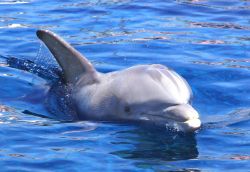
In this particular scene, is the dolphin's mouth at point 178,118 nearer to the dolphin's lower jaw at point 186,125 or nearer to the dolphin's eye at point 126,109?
the dolphin's lower jaw at point 186,125

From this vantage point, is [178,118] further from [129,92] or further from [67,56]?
[67,56]

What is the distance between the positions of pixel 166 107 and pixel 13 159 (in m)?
1.72

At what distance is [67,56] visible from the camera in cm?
922

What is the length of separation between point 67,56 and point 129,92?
1.09 metres

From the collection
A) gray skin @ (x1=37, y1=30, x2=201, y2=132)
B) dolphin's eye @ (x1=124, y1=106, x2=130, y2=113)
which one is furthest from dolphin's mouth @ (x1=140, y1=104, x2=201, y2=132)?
dolphin's eye @ (x1=124, y1=106, x2=130, y2=113)

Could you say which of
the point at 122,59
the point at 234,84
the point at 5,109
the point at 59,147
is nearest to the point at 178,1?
the point at 122,59

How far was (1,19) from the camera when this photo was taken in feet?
49.6

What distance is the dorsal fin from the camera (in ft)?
30.0

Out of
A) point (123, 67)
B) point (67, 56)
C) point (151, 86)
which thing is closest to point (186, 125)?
point (151, 86)

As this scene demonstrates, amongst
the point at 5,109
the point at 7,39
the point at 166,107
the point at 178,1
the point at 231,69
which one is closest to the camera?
the point at 166,107

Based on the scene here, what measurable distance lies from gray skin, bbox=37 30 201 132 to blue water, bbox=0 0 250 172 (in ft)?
0.64

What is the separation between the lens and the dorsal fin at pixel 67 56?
9148 millimetres

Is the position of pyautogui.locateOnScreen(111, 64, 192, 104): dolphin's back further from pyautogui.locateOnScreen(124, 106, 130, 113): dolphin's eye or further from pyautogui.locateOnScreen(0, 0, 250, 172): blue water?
pyautogui.locateOnScreen(0, 0, 250, 172): blue water

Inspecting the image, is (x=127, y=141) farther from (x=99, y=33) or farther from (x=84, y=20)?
(x=84, y=20)
